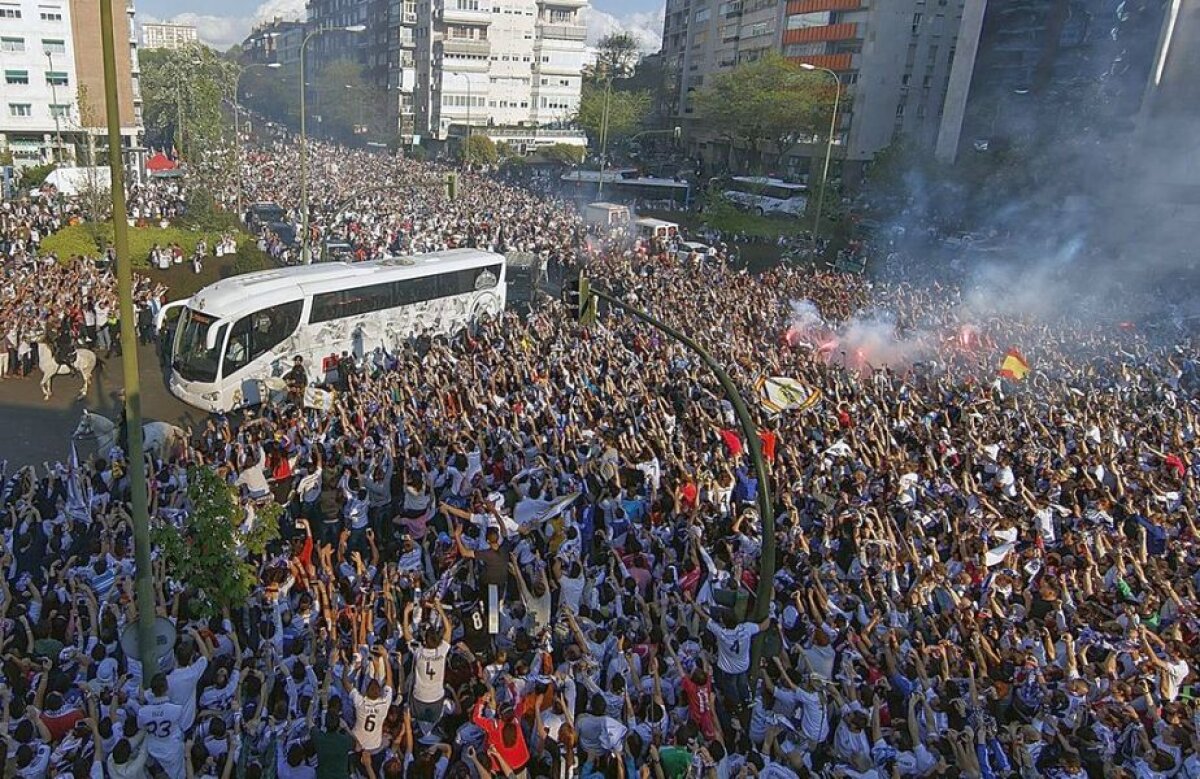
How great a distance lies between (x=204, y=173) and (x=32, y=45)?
3359cm

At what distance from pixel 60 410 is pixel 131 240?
15397mm

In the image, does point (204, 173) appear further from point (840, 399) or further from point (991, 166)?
point (991, 166)

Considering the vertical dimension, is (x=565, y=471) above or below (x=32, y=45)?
below

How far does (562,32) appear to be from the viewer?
86.9 m

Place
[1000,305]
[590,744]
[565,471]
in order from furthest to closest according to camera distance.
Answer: [1000,305], [565,471], [590,744]

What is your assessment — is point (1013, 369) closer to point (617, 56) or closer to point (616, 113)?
point (616, 113)

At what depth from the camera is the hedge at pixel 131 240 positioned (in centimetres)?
2820

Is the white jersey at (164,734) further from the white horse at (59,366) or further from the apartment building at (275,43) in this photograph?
the apartment building at (275,43)

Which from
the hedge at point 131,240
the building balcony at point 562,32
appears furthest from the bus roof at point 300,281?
the building balcony at point 562,32

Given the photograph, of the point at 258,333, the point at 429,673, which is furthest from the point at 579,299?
the point at 258,333

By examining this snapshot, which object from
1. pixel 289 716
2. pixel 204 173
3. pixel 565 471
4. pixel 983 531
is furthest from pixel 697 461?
pixel 204 173

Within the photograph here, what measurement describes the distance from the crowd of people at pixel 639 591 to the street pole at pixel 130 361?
10.8 inches

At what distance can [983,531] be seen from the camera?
32.0 feet

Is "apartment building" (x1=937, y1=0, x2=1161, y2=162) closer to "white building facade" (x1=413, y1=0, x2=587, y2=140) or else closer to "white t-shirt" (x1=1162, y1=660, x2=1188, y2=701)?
"white building facade" (x1=413, y1=0, x2=587, y2=140)
